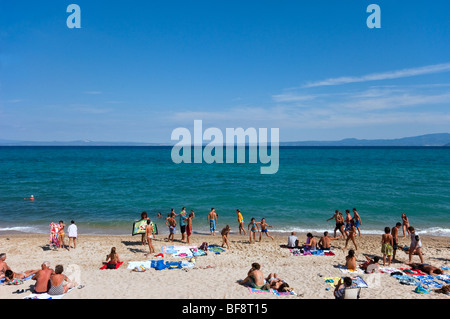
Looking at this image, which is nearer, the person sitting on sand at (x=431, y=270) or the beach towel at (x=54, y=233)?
the person sitting on sand at (x=431, y=270)

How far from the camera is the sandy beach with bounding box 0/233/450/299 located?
859cm

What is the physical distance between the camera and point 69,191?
2908 cm

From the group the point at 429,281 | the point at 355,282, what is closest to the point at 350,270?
the point at 355,282

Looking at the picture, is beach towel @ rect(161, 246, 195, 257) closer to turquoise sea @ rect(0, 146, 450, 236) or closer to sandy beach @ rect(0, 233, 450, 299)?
sandy beach @ rect(0, 233, 450, 299)

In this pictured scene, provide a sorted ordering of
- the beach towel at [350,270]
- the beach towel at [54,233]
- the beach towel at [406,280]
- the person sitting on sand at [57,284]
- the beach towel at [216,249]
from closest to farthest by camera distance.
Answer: the person sitting on sand at [57,284] → the beach towel at [406,280] → the beach towel at [350,270] → the beach towel at [216,249] → the beach towel at [54,233]

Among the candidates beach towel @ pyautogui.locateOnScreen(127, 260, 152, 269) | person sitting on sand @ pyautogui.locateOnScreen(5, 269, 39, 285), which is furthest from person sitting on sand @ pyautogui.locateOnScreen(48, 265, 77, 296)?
beach towel @ pyautogui.locateOnScreen(127, 260, 152, 269)

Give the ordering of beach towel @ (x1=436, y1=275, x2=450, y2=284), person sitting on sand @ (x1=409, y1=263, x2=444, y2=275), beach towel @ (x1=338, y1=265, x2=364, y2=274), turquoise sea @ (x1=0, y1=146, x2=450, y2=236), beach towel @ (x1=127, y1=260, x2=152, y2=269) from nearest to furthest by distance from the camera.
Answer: beach towel @ (x1=436, y1=275, x2=450, y2=284)
person sitting on sand @ (x1=409, y1=263, x2=444, y2=275)
beach towel @ (x1=338, y1=265, x2=364, y2=274)
beach towel @ (x1=127, y1=260, x2=152, y2=269)
turquoise sea @ (x1=0, y1=146, x2=450, y2=236)

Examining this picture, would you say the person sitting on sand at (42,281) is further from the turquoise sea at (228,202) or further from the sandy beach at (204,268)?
the turquoise sea at (228,202)

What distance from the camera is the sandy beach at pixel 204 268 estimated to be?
859 cm

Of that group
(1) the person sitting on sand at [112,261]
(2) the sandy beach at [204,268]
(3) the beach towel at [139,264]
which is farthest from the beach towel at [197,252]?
(1) the person sitting on sand at [112,261]

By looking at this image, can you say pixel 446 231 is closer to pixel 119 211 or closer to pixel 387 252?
pixel 387 252

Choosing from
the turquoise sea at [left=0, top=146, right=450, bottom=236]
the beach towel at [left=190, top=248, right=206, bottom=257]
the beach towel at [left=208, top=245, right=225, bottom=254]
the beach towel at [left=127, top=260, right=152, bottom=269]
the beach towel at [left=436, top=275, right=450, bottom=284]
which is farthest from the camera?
the turquoise sea at [left=0, top=146, right=450, bottom=236]

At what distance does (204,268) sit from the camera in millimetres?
10773

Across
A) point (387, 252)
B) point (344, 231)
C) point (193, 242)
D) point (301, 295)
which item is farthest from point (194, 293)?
point (344, 231)
